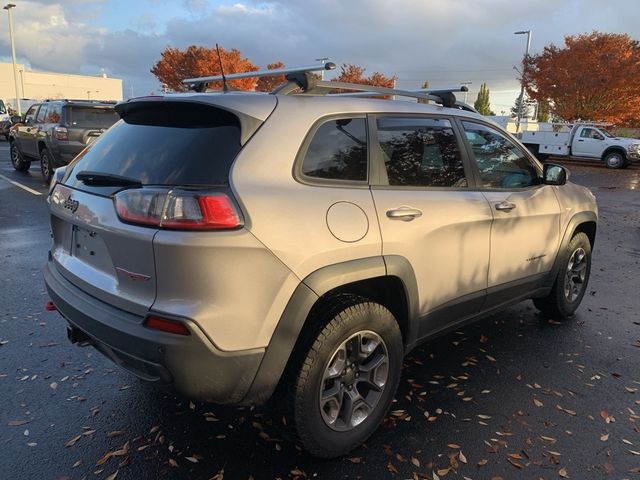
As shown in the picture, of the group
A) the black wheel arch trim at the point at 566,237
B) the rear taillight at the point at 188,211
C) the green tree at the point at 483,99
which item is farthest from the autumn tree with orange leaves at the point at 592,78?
the green tree at the point at 483,99

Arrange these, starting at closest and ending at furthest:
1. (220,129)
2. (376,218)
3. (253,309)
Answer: (253,309), (220,129), (376,218)

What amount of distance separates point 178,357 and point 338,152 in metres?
1.27

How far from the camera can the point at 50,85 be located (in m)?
69.9

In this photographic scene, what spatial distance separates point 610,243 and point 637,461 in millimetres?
5965

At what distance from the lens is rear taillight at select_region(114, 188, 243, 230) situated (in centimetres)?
214

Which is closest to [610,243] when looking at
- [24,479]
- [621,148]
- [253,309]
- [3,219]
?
[253,309]

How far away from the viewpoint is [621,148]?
858 inches

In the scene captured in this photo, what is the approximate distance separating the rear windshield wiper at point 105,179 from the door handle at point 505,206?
2304 millimetres

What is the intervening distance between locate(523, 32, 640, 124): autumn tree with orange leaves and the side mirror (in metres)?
26.7

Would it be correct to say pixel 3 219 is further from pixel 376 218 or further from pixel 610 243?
pixel 610 243

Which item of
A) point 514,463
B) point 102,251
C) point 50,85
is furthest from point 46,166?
point 50,85

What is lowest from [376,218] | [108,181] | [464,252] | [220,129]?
[464,252]

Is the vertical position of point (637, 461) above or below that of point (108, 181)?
below

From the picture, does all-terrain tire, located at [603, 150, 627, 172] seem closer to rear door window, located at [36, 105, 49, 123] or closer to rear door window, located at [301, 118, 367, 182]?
rear door window, located at [36, 105, 49, 123]
